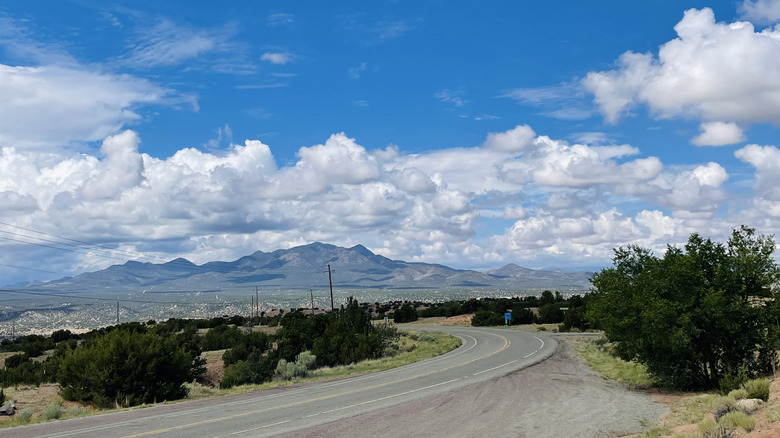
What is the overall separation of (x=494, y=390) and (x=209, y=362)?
2862 centimetres

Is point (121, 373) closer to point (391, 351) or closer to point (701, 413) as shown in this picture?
point (701, 413)

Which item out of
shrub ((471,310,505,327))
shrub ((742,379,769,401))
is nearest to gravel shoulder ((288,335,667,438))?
shrub ((742,379,769,401))

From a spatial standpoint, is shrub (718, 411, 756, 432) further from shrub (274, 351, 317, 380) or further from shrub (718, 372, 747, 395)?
shrub (274, 351, 317, 380)

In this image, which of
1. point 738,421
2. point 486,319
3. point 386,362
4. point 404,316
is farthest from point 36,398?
point 404,316

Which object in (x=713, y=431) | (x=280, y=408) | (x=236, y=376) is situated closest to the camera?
(x=713, y=431)

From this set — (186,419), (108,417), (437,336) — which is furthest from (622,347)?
(437,336)

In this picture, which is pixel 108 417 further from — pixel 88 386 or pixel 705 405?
pixel 705 405

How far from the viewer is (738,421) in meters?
13.1

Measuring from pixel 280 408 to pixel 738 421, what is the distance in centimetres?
1245

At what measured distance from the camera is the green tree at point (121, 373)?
26.3m

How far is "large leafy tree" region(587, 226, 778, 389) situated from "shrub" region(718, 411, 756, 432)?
22.7ft

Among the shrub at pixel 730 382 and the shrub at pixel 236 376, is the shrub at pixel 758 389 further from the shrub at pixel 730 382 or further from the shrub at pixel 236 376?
the shrub at pixel 236 376

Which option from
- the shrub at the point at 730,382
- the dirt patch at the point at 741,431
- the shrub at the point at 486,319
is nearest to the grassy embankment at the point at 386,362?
the dirt patch at the point at 741,431

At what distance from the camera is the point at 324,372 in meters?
34.4
